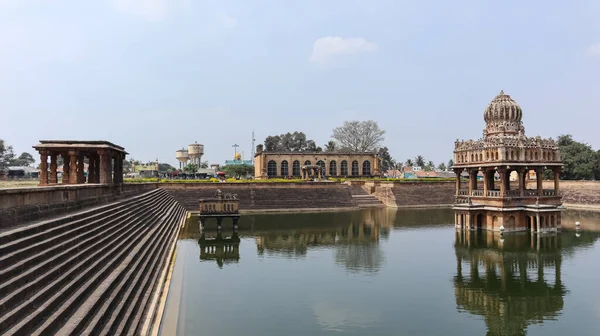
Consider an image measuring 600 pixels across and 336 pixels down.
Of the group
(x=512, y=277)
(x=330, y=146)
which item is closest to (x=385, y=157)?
(x=330, y=146)

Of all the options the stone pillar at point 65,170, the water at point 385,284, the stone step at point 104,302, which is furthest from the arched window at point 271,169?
the stone step at point 104,302

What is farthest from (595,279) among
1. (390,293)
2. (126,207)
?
(126,207)

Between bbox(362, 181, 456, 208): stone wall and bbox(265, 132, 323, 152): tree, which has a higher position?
bbox(265, 132, 323, 152): tree

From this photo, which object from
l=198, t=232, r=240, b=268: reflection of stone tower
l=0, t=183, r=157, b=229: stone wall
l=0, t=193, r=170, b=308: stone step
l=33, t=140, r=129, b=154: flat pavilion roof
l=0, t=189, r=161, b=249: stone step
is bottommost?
l=198, t=232, r=240, b=268: reflection of stone tower

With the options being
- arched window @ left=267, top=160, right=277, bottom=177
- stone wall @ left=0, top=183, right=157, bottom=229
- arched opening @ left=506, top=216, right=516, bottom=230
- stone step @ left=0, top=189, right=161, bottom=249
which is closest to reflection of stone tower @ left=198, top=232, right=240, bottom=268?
stone wall @ left=0, top=183, right=157, bottom=229

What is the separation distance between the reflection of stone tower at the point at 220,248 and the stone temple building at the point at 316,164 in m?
38.0

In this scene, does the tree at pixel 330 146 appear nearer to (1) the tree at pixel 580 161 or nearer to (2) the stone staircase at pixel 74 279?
(1) the tree at pixel 580 161

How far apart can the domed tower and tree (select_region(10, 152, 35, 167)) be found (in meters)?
92.0

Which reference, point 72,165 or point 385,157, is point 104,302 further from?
point 385,157

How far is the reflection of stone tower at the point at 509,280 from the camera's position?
49.0 feet

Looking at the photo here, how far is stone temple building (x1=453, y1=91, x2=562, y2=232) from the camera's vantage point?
30.9 meters

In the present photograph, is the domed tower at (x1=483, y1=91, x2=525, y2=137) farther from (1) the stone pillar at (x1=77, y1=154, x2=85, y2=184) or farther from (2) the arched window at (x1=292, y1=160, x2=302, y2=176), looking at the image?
(2) the arched window at (x1=292, y1=160, x2=302, y2=176)

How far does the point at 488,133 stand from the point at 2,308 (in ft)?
112

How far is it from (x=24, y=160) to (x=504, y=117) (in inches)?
4233
